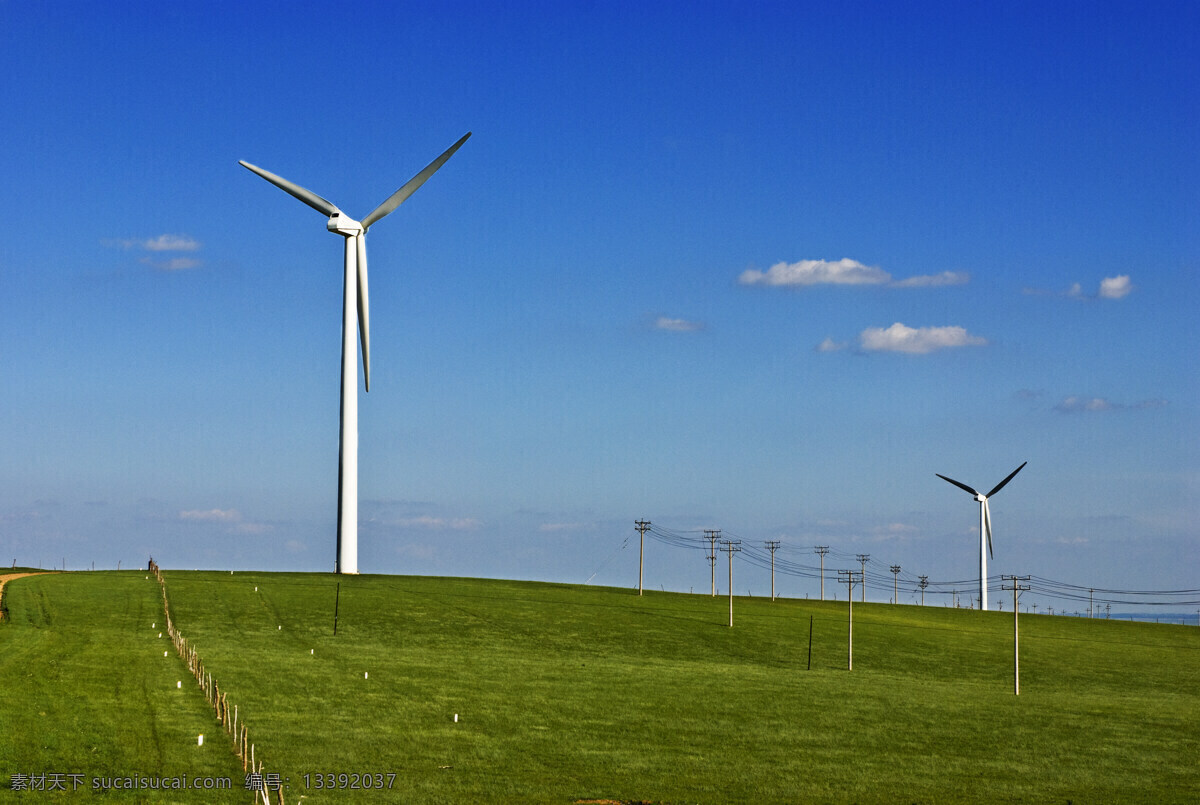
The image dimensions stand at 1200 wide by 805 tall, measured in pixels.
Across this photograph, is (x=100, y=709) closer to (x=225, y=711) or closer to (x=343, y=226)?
(x=225, y=711)

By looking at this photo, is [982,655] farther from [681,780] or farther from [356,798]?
[356,798]

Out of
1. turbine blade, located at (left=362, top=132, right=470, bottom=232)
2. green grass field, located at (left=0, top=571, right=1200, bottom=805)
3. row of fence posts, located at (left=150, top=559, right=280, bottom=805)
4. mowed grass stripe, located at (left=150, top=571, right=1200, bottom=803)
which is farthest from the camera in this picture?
turbine blade, located at (left=362, top=132, right=470, bottom=232)

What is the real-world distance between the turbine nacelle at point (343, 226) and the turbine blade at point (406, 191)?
0.75 meters

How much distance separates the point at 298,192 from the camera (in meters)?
94.8

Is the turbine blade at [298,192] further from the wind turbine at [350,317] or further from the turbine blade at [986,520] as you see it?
the turbine blade at [986,520]

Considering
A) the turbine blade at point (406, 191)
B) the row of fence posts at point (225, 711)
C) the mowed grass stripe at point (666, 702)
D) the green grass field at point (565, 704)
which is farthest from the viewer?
the turbine blade at point (406, 191)

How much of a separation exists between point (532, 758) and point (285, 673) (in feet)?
→ 73.3

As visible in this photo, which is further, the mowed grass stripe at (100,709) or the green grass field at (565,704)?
the green grass field at (565,704)

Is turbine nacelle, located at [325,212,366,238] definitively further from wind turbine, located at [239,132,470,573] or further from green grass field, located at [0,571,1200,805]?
green grass field, located at [0,571,1200,805]

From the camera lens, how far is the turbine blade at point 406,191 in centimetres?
8806

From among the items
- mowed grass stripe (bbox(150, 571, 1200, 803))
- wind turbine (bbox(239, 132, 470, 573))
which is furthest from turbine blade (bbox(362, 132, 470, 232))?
mowed grass stripe (bbox(150, 571, 1200, 803))

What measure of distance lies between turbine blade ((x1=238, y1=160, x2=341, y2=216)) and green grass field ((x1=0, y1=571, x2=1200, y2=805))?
103 feet

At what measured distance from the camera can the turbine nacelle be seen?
95.9 m

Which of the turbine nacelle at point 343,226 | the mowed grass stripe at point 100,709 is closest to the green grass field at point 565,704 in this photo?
the mowed grass stripe at point 100,709
